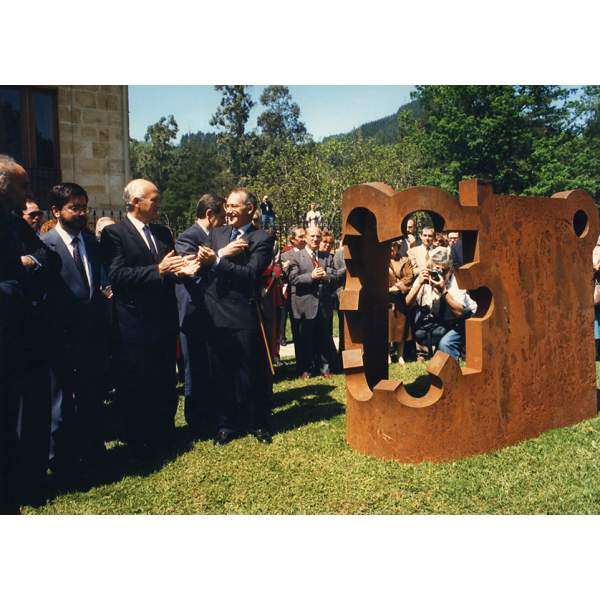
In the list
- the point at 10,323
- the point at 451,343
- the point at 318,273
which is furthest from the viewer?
the point at 318,273

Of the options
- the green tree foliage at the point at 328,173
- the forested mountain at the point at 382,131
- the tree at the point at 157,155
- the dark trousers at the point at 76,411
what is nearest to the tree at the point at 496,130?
the green tree foliage at the point at 328,173

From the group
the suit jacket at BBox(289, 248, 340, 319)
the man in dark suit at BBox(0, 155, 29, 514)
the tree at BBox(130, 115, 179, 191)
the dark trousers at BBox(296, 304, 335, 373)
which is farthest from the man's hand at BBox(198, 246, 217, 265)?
the tree at BBox(130, 115, 179, 191)

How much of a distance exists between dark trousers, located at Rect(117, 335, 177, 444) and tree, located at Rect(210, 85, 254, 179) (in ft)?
137

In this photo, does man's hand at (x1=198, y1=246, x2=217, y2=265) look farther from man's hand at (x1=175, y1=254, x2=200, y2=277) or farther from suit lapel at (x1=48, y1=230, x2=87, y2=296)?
suit lapel at (x1=48, y1=230, x2=87, y2=296)

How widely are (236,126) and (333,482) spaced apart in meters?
48.2

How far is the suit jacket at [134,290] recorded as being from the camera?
5.05m

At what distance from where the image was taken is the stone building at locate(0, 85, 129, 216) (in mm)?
12906

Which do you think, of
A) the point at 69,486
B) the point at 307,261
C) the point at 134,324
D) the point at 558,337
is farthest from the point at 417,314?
the point at 69,486

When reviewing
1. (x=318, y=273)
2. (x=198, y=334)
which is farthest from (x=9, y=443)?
(x=318, y=273)

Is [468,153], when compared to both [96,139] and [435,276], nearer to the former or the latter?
[96,139]

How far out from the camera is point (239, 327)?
5531mm

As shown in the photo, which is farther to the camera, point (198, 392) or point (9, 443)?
point (198, 392)

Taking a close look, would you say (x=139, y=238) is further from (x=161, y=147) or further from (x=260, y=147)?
(x=161, y=147)

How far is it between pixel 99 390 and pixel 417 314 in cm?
562
